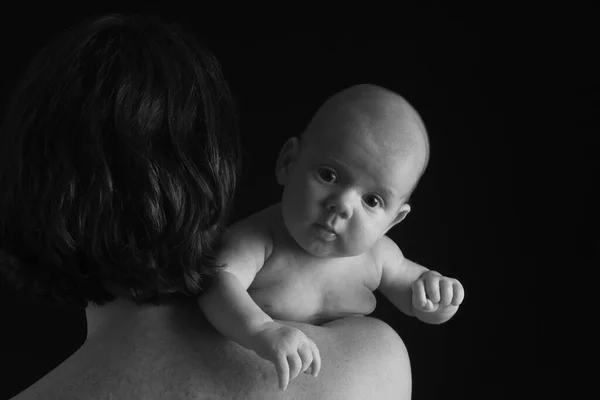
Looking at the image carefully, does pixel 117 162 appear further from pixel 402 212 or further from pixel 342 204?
pixel 402 212

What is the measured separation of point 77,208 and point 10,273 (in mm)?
138

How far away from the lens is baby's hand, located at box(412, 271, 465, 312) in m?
1.17

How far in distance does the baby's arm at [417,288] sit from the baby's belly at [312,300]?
0.03m

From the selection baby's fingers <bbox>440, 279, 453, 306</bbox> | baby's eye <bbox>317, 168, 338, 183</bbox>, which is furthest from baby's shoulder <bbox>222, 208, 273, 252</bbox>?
baby's fingers <bbox>440, 279, 453, 306</bbox>

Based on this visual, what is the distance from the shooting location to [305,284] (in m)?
1.16

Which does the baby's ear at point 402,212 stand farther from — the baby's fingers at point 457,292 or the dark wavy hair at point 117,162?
the dark wavy hair at point 117,162

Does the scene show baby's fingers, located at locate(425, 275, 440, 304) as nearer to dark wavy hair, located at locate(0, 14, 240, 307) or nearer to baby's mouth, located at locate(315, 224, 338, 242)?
baby's mouth, located at locate(315, 224, 338, 242)

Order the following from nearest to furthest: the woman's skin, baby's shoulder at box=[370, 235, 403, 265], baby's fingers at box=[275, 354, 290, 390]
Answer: baby's fingers at box=[275, 354, 290, 390] → the woman's skin → baby's shoulder at box=[370, 235, 403, 265]

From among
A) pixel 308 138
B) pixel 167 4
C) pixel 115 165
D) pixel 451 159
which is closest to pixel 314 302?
pixel 308 138

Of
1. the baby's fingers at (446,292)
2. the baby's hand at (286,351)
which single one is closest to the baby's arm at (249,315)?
the baby's hand at (286,351)

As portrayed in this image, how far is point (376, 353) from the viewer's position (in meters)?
1.15

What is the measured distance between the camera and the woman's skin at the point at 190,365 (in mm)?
1084

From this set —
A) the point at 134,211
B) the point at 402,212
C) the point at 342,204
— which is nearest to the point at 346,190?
the point at 342,204

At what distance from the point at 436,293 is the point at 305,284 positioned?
0.51 feet
